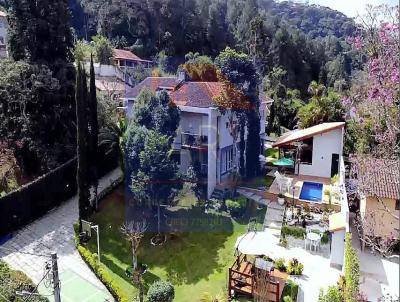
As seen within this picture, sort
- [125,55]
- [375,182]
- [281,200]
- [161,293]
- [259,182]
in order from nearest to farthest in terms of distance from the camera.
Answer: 1. [161,293]
2. [375,182]
3. [281,200]
4. [259,182]
5. [125,55]

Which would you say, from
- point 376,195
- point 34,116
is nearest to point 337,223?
point 376,195

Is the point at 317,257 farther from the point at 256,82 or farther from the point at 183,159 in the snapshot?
the point at 256,82

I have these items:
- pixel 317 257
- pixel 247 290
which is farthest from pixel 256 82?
pixel 247 290

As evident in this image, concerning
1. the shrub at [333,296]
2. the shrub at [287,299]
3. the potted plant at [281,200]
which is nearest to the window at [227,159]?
the potted plant at [281,200]

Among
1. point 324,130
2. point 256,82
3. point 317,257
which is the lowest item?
point 317,257

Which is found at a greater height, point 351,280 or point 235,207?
point 351,280

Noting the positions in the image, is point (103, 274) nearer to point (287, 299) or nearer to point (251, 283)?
point (251, 283)

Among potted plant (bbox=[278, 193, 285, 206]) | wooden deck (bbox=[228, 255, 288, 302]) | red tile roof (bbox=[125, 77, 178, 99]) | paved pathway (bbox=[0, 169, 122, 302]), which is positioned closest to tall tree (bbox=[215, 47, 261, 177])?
red tile roof (bbox=[125, 77, 178, 99])
